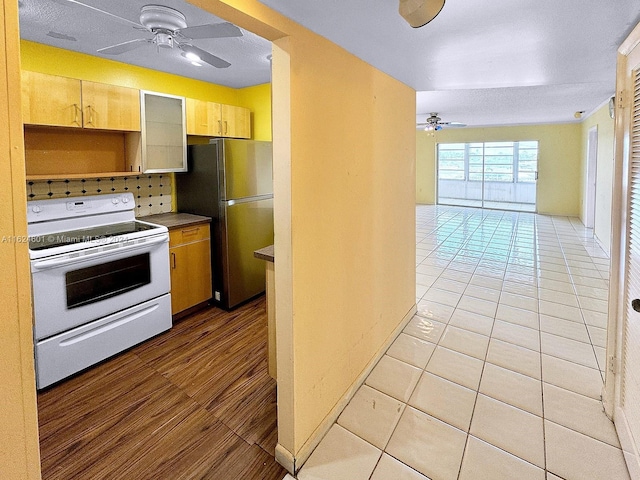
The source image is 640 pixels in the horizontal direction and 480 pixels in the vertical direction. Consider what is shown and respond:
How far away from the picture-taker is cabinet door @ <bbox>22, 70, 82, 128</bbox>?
8.44ft

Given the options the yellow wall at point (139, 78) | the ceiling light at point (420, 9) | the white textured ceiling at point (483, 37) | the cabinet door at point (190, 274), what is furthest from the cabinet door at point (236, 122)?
the ceiling light at point (420, 9)

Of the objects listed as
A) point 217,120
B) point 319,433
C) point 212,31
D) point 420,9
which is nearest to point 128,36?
point 212,31

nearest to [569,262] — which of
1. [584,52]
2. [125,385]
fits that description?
[584,52]

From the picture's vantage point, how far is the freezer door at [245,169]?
11.4 ft

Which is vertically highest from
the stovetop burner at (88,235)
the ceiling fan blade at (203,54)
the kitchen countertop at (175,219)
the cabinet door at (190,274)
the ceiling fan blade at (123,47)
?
the ceiling fan blade at (123,47)

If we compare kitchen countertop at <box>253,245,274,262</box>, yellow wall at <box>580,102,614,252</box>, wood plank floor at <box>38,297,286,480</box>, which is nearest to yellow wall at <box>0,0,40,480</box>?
wood plank floor at <box>38,297,286,480</box>

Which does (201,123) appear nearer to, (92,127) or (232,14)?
(92,127)

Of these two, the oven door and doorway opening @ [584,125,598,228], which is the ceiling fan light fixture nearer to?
the oven door

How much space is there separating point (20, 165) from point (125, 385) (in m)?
2.13

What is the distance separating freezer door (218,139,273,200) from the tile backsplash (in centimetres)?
82

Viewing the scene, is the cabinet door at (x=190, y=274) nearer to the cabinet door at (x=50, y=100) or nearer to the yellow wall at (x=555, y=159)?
the cabinet door at (x=50, y=100)

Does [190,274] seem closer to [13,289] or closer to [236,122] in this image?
[236,122]

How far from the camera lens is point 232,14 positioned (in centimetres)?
135

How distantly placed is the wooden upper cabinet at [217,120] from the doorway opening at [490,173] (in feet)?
25.2
